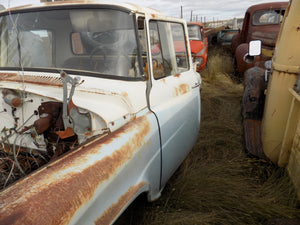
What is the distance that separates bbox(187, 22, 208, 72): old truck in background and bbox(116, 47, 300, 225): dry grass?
443 cm

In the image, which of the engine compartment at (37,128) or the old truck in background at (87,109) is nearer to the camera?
the old truck in background at (87,109)

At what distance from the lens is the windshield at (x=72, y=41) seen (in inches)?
74.8

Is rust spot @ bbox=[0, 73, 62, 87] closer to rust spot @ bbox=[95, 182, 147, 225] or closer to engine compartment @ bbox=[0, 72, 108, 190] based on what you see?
engine compartment @ bbox=[0, 72, 108, 190]

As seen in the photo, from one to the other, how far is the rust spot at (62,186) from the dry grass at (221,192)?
0.88 meters

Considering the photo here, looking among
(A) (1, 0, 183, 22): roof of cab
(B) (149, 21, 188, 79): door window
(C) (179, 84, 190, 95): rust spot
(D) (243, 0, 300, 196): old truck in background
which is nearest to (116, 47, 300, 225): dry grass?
(D) (243, 0, 300, 196): old truck in background

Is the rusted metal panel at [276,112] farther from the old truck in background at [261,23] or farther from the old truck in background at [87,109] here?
the old truck in background at [261,23]

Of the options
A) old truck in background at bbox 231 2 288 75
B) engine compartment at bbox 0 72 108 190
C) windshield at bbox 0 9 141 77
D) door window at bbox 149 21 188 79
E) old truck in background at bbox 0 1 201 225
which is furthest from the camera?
old truck in background at bbox 231 2 288 75

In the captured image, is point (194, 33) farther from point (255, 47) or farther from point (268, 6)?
point (255, 47)

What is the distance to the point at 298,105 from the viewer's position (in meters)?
2.14

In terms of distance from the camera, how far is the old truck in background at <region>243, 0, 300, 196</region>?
2193 millimetres

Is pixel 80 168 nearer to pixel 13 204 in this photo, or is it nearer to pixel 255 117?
pixel 13 204

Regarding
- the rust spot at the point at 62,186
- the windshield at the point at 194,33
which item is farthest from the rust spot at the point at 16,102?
the windshield at the point at 194,33

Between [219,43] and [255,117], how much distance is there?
9.58 metres

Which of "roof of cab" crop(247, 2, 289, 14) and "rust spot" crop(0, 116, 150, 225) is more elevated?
"roof of cab" crop(247, 2, 289, 14)
